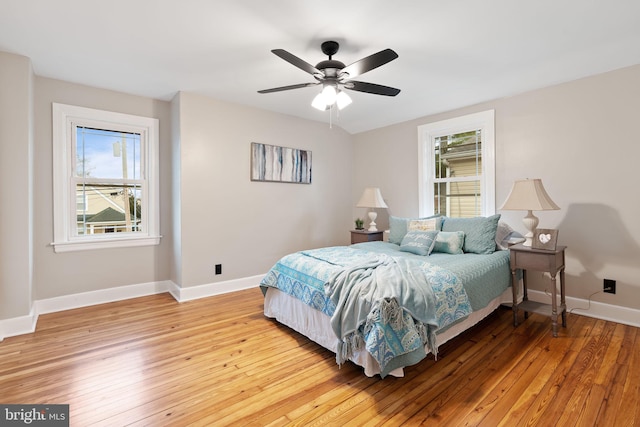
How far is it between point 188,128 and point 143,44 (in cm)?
115

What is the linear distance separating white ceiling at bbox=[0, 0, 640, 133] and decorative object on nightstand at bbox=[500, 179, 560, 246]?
1.16m

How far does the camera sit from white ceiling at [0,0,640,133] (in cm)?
208

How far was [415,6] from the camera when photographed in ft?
6.76

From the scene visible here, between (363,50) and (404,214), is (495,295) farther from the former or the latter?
(363,50)

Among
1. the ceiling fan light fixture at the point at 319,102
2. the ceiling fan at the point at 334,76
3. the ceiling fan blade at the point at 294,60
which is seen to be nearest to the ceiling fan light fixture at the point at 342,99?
the ceiling fan at the point at 334,76

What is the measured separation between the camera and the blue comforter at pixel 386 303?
6.13 feet

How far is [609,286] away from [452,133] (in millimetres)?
2374

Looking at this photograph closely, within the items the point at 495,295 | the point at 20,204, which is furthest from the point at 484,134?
the point at 20,204

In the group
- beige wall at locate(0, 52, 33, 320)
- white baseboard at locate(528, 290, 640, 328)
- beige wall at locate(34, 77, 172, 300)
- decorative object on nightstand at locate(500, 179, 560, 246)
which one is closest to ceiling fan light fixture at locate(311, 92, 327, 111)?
decorative object on nightstand at locate(500, 179, 560, 246)

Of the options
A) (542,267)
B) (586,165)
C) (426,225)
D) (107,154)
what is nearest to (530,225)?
(542,267)

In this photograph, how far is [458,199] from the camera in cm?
409

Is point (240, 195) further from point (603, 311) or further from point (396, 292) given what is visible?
point (603, 311)

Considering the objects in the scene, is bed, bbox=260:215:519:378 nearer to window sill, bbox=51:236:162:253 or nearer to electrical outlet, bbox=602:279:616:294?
electrical outlet, bbox=602:279:616:294

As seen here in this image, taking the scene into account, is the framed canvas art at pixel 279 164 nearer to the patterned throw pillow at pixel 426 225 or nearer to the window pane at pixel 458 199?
the patterned throw pillow at pixel 426 225
